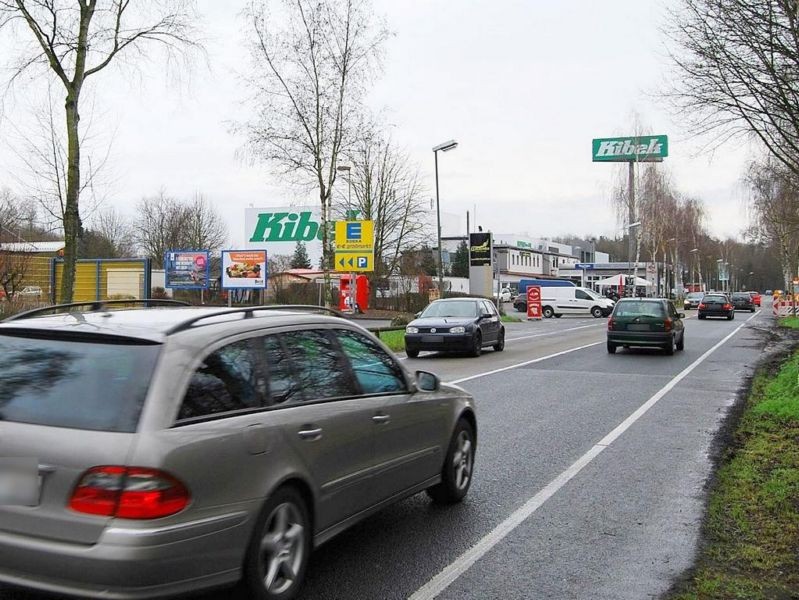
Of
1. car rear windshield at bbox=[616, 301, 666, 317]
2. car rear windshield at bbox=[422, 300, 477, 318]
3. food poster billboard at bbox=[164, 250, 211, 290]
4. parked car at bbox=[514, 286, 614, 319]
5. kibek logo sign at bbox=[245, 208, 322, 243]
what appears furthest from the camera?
parked car at bbox=[514, 286, 614, 319]

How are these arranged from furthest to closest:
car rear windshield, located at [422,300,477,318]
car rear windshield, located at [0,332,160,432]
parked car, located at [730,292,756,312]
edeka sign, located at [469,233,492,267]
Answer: parked car, located at [730,292,756,312] < edeka sign, located at [469,233,492,267] < car rear windshield, located at [422,300,477,318] < car rear windshield, located at [0,332,160,432]

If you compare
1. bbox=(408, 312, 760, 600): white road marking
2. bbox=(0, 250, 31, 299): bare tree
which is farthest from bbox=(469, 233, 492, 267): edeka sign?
bbox=(408, 312, 760, 600): white road marking

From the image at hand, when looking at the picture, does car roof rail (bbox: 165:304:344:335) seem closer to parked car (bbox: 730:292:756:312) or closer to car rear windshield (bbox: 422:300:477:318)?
car rear windshield (bbox: 422:300:477:318)

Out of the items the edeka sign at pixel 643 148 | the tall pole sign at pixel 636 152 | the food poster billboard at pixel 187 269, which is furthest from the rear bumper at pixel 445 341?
the edeka sign at pixel 643 148

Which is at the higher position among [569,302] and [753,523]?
[569,302]

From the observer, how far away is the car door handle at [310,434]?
A: 12.8ft

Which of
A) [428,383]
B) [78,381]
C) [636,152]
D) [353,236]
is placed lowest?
[428,383]

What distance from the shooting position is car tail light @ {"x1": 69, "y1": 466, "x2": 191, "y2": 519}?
3.10 meters

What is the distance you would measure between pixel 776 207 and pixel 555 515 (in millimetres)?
41668

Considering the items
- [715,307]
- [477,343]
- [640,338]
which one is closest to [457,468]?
[477,343]

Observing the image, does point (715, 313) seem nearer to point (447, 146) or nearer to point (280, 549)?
point (447, 146)

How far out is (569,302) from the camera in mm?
51500

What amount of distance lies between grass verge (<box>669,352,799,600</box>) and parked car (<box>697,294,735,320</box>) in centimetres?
3821

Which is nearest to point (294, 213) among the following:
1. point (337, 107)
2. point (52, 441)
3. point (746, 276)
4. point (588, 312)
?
point (337, 107)
